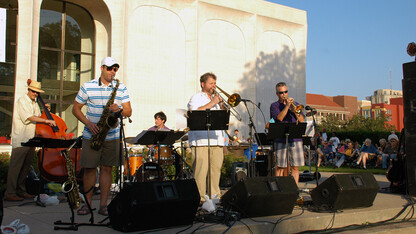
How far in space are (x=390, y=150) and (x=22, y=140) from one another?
1557 cm

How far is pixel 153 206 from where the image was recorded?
14.0 feet

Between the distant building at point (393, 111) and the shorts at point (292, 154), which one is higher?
the distant building at point (393, 111)

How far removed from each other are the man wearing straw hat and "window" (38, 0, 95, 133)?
11.3 meters

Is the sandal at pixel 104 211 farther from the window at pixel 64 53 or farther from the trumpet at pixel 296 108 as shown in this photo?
the window at pixel 64 53

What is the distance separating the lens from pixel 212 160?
671 cm

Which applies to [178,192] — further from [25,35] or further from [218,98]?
[25,35]

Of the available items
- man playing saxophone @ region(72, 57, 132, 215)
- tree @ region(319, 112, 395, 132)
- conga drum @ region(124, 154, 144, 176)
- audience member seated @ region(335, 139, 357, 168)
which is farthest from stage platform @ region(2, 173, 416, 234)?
tree @ region(319, 112, 395, 132)

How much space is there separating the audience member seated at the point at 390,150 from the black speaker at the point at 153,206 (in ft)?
46.8

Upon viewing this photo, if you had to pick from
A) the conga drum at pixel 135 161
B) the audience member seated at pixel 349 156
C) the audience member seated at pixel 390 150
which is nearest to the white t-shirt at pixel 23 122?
the conga drum at pixel 135 161

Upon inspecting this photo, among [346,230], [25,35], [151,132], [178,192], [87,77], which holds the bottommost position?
[346,230]

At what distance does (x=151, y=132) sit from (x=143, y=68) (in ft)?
39.4

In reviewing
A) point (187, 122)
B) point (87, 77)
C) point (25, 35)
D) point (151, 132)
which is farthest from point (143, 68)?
point (187, 122)

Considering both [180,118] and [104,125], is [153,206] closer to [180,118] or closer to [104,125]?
[104,125]

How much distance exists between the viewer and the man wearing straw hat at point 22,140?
7480mm
